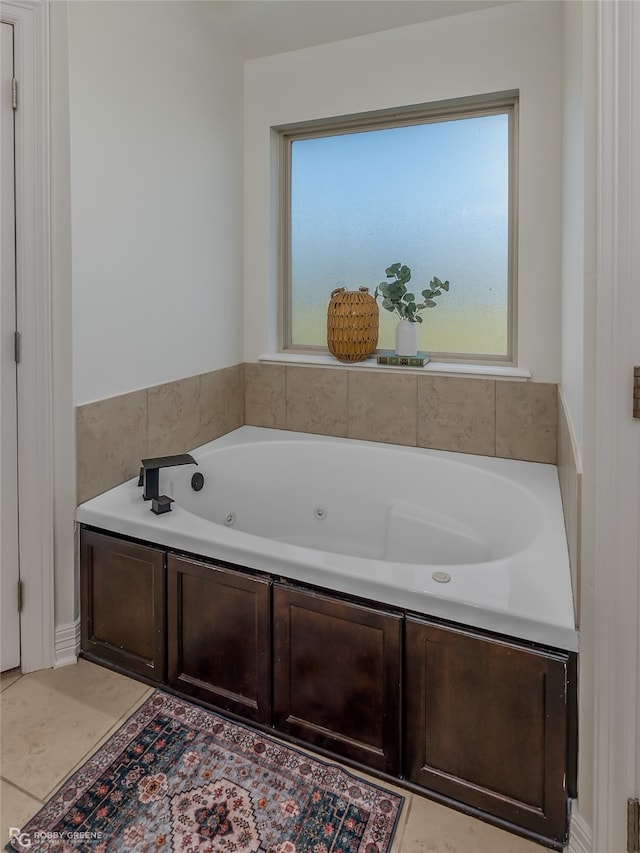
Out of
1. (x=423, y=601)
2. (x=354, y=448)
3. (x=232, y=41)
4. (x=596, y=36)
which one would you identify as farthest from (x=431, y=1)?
Answer: (x=423, y=601)

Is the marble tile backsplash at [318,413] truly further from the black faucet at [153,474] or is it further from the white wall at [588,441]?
the white wall at [588,441]

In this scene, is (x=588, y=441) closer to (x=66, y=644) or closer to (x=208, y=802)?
(x=208, y=802)

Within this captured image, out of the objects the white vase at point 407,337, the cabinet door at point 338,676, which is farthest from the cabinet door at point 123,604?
the white vase at point 407,337

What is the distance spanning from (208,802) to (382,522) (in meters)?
1.32

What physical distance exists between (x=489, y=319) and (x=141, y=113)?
1.76 m

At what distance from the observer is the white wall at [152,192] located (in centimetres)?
185

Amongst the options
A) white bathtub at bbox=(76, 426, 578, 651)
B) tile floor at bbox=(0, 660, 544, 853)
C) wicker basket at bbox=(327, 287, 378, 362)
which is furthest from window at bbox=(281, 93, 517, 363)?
tile floor at bbox=(0, 660, 544, 853)

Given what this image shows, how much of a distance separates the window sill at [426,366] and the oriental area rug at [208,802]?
168cm

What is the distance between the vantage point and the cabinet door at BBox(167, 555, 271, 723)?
1574 millimetres

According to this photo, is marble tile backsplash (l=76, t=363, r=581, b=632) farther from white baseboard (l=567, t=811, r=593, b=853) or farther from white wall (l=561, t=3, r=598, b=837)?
white baseboard (l=567, t=811, r=593, b=853)

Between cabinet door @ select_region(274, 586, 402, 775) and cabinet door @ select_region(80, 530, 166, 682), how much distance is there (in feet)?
1.55

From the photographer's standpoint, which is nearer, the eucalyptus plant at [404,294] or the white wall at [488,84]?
the white wall at [488,84]

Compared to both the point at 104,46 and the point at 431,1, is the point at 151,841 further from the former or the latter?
the point at 431,1
